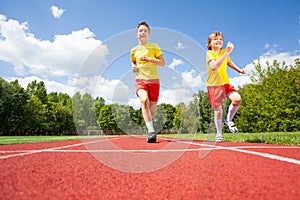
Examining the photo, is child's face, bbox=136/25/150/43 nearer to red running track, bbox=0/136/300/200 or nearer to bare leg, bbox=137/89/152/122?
bare leg, bbox=137/89/152/122

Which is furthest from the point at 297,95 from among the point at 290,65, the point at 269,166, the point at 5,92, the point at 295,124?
the point at 5,92

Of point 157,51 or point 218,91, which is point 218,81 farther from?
point 157,51

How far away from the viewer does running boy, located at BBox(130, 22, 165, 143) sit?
17.4 ft

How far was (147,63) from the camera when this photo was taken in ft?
17.7

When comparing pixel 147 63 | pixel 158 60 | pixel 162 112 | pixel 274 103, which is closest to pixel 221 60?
pixel 158 60

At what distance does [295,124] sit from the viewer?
23453 millimetres

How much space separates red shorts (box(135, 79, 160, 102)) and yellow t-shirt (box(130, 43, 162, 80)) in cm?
9

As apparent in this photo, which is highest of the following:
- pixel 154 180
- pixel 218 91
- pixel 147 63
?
pixel 147 63

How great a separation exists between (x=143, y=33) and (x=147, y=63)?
0.69m

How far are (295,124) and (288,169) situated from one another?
2488 cm

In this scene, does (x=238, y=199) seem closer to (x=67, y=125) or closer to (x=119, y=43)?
(x=119, y=43)

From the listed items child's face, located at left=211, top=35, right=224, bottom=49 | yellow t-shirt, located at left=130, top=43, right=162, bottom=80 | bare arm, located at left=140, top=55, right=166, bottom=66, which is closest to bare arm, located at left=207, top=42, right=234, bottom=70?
child's face, located at left=211, top=35, right=224, bottom=49

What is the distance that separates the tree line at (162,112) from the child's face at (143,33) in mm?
1804

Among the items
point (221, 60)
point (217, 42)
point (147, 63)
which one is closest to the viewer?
point (221, 60)
